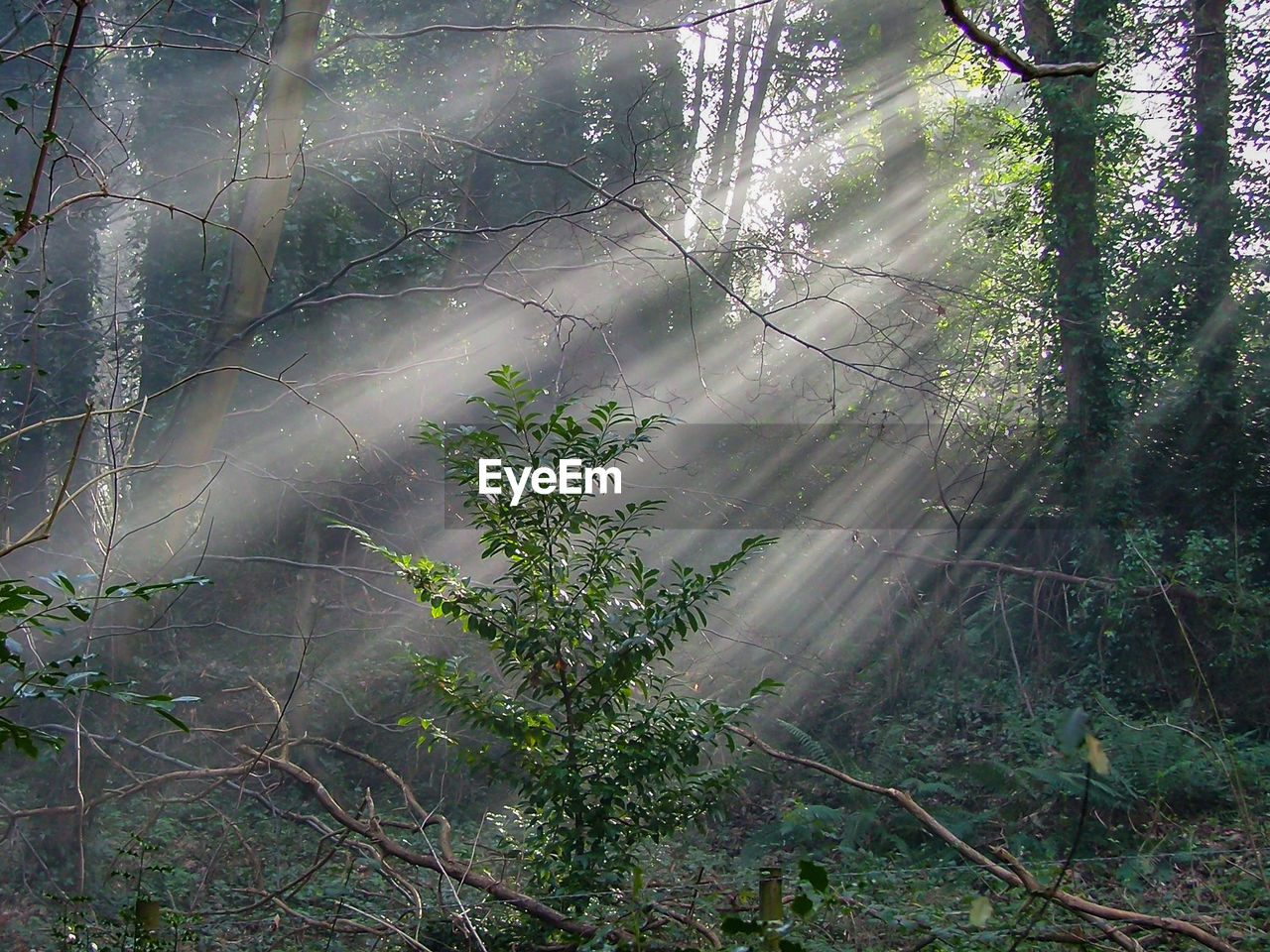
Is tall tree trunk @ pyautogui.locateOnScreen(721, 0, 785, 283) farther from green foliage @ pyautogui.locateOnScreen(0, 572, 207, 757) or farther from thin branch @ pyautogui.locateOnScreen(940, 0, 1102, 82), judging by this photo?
green foliage @ pyautogui.locateOnScreen(0, 572, 207, 757)

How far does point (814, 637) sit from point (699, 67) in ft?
25.1

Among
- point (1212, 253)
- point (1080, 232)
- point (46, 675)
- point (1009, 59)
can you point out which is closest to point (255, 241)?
point (46, 675)

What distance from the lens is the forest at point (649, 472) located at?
4070mm

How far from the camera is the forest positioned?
4070mm

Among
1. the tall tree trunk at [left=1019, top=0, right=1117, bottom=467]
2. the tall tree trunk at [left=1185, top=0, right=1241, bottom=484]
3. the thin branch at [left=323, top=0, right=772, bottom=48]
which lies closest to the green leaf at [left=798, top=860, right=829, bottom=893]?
the thin branch at [left=323, top=0, right=772, bottom=48]

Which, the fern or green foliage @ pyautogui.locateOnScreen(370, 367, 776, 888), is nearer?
green foliage @ pyautogui.locateOnScreen(370, 367, 776, 888)

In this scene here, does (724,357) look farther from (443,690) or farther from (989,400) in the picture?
A: (443,690)

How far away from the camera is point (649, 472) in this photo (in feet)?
38.9

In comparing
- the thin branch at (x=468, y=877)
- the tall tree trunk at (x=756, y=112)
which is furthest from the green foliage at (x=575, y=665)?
the tall tree trunk at (x=756, y=112)

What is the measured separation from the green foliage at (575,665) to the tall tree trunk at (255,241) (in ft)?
11.6

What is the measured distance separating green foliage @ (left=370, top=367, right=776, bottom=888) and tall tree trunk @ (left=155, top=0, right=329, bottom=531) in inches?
140

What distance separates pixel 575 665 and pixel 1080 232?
7.77m

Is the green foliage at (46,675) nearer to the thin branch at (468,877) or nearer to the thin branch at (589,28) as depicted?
the thin branch at (468,877)

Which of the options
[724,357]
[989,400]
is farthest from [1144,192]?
[724,357]
